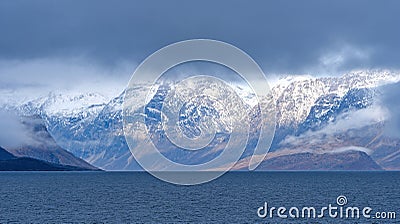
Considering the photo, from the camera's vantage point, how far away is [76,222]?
181875 millimetres

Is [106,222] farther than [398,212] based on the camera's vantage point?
No

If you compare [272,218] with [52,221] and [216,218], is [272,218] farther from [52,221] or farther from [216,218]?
[52,221]

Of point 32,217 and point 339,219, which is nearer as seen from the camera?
point 339,219

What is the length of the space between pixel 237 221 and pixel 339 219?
26.0 metres

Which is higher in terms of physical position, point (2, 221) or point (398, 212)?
point (398, 212)

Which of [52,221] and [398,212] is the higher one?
[398,212]

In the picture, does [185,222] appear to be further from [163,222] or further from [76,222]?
[76,222]

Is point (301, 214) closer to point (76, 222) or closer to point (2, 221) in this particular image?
point (76, 222)

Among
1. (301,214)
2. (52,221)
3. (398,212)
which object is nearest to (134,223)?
(52,221)

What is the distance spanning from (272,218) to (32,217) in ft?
215

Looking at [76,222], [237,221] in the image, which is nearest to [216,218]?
[237,221]

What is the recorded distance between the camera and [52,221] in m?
184

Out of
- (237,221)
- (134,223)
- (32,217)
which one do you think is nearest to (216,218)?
(237,221)

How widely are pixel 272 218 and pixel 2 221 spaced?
231 ft
